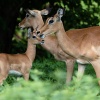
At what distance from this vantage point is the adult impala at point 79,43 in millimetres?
8359

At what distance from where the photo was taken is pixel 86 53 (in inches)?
328

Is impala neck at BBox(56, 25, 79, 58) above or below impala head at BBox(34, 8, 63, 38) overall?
below

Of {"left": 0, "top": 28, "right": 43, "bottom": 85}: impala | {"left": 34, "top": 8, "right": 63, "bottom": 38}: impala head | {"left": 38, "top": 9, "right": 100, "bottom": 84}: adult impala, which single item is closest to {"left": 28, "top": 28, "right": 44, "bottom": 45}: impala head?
{"left": 0, "top": 28, "right": 43, "bottom": 85}: impala

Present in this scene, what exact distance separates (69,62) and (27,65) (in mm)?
1008

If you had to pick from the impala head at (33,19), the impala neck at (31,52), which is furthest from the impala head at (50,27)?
the impala head at (33,19)

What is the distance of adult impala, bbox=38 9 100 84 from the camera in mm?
8359

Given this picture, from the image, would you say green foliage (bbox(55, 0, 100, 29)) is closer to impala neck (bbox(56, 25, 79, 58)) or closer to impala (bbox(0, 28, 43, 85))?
Answer: impala (bbox(0, 28, 43, 85))

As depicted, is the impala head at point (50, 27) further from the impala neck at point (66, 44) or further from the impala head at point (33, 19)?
the impala head at point (33, 19)

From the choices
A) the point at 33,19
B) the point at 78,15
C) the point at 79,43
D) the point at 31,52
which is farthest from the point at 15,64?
the point at 78,15

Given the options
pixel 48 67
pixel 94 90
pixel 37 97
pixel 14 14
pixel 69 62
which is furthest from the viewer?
pixel 14 14

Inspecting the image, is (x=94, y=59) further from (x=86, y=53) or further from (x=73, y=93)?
(x=73, y=93)

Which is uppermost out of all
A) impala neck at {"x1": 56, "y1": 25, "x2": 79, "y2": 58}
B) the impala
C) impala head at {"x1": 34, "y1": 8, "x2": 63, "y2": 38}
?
impala head at {"x1": 34, "y1": 8, "x2": 63, "y2": 38}

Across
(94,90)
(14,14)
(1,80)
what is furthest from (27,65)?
(14,14)

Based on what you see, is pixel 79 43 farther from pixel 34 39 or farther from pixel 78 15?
pixel 78 15
